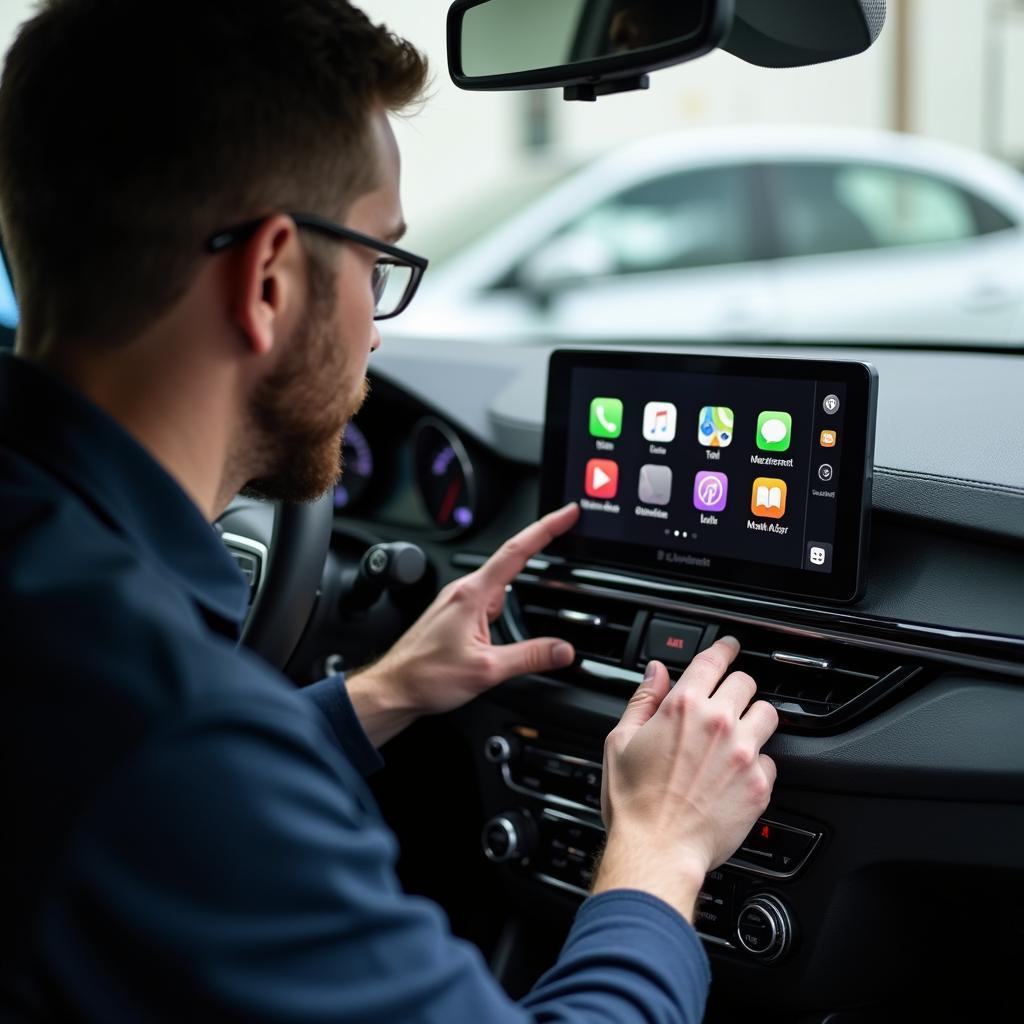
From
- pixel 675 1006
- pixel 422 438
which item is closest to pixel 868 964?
pixel 675 1006

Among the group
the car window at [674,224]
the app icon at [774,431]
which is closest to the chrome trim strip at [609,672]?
the app icon at [774,431]

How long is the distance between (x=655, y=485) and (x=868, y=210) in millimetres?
3923

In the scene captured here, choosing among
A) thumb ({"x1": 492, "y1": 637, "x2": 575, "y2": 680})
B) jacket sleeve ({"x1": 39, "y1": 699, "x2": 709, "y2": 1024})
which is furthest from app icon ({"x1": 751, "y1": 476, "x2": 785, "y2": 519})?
jacket sleeve ({"x1": 39, "y1": 699, "x2": 709, "y2": 1024})

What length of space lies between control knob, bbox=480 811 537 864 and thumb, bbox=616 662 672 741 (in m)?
0.44

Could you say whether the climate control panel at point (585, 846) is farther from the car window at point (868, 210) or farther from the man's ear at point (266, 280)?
the car window at point (868, 210)

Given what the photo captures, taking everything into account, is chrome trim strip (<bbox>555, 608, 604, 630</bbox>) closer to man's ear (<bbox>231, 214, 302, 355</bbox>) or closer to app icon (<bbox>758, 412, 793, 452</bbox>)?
app icon (<bbox>758, 412, 793, 452</bbox>)

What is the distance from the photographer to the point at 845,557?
150cm

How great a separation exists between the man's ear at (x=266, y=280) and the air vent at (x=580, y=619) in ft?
2.56

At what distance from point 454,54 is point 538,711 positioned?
2.79ft

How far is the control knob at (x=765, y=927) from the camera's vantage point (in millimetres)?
1581

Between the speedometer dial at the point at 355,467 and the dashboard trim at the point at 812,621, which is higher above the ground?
the speedometer dial at the point at 355,467

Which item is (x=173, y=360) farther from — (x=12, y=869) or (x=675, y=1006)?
(x=675, y=1006)

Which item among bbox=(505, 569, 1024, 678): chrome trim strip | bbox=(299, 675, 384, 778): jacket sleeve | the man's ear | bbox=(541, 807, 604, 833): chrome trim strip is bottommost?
bbox=(541, 807, 604, 833): chrome trim strip

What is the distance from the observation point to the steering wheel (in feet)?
6.08
